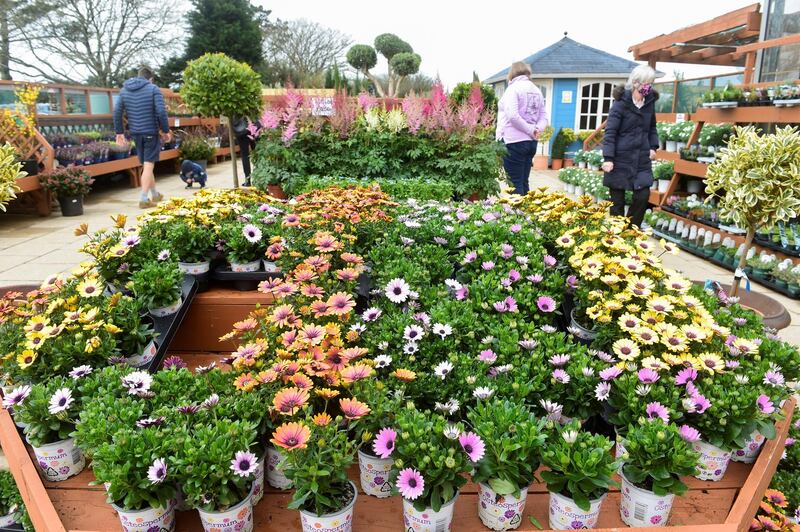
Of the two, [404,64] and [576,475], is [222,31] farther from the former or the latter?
[576,475]

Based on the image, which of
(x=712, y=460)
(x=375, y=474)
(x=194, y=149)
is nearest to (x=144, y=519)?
(x=375, y=474)

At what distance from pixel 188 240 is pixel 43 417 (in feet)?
3.53

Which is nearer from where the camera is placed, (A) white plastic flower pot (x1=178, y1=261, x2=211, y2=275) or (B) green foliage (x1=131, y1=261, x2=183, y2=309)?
(B) green foliage (x1=131, y1=261, x2=183, y2=309)

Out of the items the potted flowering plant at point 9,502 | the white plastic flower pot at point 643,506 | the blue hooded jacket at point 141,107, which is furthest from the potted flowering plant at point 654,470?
the blue hooded jacket at point 141,107

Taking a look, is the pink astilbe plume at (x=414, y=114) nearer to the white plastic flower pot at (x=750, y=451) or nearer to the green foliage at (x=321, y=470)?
the white plastic flower pot at (x=750, y=451)

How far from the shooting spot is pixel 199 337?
2377 mm

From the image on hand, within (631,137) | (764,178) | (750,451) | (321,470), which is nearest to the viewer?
(321,470)

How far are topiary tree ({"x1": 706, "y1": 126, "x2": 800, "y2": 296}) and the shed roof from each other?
13903 millimetres

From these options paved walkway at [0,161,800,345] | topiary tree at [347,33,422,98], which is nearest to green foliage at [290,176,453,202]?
paved walkway at [0,161,800,345]

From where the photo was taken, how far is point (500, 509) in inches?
49.8

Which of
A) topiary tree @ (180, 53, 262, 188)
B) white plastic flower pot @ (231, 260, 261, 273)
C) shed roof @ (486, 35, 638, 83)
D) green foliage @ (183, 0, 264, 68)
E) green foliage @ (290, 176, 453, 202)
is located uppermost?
green foliage @ (183, 0, 264, 68)

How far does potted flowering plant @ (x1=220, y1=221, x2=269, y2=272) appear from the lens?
238cm

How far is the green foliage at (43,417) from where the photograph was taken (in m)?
1.45

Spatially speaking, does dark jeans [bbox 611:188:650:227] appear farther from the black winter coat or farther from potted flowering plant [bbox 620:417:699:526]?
potted flowering plant [bbox 620:417:699:526]
